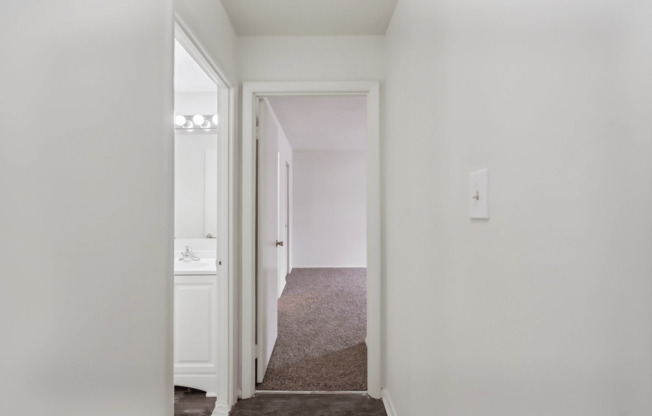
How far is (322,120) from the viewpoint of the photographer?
4887 millimetres

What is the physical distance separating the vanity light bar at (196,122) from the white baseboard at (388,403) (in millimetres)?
2455

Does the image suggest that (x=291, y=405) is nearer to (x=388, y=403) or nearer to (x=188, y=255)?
(x=388, y=403)

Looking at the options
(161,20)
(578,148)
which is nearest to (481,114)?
(578,148)

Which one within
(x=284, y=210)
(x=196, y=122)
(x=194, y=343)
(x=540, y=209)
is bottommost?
(x=194, y=343)

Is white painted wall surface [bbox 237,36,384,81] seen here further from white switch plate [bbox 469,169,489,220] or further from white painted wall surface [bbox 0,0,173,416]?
white switch plate [bbox 469,169,489,220]

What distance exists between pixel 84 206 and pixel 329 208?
259 inches

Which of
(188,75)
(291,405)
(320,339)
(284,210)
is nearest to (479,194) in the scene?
(291,405)

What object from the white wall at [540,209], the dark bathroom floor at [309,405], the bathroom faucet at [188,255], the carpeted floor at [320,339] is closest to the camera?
the white wall at [540,209]

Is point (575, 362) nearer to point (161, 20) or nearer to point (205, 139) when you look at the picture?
point (161, 20)

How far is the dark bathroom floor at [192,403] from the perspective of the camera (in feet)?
7.63

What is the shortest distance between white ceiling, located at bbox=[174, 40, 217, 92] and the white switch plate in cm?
214

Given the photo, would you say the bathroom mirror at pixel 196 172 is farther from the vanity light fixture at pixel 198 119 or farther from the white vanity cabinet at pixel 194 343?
the white vanity cabinet at pixel 194 343

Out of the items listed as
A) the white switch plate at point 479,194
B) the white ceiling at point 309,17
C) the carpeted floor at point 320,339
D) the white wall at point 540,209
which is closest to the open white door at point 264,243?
the carpeted floor at point 320,339

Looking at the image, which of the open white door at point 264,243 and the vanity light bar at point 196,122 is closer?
the open white door at point 264,243
